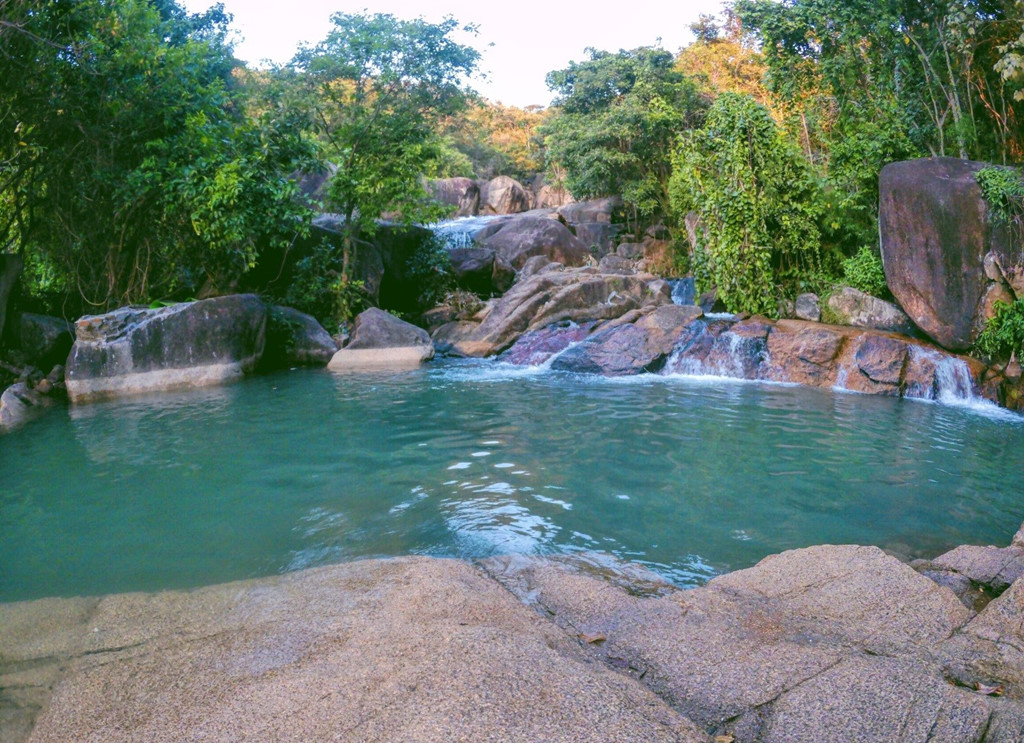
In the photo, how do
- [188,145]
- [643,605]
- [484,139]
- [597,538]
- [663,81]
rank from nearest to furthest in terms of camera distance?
1. [643,605]
2. [597,538]
3. [188,145]
4. [663,81]
5. [484,139]

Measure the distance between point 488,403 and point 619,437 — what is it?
286cm

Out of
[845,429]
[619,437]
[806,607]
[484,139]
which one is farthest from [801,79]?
[484,139]

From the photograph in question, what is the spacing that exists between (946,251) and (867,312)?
1.71m

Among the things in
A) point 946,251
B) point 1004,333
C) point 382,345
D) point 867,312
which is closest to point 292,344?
point 382,345

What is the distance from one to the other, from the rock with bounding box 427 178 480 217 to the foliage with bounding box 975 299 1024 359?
26383mm

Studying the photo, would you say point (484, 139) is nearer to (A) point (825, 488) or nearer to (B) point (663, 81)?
(B) point (663, 81)

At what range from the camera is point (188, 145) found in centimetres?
1360

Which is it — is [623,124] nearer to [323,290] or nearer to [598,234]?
[598,234]

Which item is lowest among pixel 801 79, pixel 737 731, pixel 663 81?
pixel 737 731

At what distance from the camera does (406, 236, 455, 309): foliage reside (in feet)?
67.7

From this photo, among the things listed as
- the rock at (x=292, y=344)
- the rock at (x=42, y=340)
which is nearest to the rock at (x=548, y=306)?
the rock at (x=292, y=344)

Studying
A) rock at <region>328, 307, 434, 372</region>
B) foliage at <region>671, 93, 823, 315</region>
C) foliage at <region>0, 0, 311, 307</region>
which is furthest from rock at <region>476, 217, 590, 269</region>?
foliage at <region>0, 0, 311, 307</region>

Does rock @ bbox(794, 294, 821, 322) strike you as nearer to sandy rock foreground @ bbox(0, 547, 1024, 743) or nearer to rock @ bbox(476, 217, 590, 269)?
rock @ bbox(476, 217, 590, 269)

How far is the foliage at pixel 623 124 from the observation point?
77.3 ft
